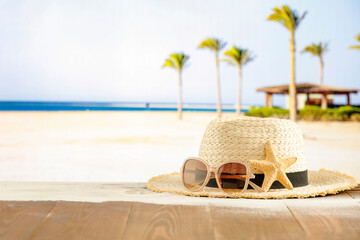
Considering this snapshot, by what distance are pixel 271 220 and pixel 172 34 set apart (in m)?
45.2

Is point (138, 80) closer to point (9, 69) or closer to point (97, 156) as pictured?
point (9, 69)

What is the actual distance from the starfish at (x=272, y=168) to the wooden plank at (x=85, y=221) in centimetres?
69

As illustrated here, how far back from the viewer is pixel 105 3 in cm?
4291

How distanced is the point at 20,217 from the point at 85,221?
0.84 ft

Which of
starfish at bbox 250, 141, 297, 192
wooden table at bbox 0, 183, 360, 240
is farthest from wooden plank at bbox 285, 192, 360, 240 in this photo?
starfish at bbox 250, 141, 297, 192

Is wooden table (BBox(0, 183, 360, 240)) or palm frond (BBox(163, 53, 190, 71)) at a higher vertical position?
palm frond (BBox(163, 53, 190, 71))

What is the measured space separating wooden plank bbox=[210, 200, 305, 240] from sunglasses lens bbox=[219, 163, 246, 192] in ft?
0.79

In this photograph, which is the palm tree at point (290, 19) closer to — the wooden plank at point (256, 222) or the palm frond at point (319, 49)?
the wooden plank at point (256, 222)

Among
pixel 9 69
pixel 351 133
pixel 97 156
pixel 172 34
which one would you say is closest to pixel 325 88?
pixel 351 133

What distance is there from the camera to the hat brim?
1.81 metres

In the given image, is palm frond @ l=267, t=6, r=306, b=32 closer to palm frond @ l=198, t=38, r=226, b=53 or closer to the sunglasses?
palm frond @ l=198, t=38, r=226, b=53

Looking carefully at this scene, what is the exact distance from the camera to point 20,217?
147 cm

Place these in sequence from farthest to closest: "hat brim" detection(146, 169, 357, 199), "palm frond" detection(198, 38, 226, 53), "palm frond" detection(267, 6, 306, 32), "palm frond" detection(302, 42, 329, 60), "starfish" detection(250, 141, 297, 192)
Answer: "palm frond" detection(302, 42, 329, 60)
"palm frond" detection(198, 38, 226, 53)
"palm frond" detection(267, 6, 306, 32)
"starfish" detection(250, 141, 297, 192)
"hat brim" detection(146, 169, 357, 199)

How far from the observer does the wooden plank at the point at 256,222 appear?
1.28 m
